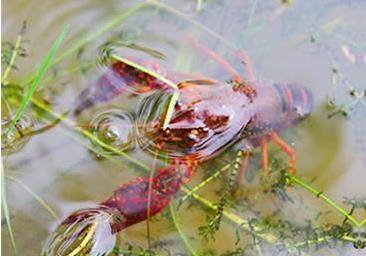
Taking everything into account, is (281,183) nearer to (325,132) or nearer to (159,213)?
(325,132)

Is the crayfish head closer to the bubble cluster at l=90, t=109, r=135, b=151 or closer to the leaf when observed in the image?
the bubble cluster at l=90, t=109, r=135, b=151

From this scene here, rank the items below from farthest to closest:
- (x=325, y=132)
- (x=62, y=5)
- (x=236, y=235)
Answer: (x=62, y=5), (x=325, y=132), (x=236, y=235)

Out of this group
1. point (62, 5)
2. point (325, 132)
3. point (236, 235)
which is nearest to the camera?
point (236, 235)

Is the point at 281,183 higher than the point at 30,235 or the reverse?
higher

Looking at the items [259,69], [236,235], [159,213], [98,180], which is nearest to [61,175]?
[98,180]

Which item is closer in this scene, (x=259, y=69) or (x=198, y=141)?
(x=198, y=141)

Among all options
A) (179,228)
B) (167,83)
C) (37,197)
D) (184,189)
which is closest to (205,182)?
(184,189)

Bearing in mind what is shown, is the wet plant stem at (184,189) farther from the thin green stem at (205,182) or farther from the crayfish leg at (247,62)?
the crayfish leg at (247,62)

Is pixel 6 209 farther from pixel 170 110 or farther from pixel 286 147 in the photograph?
pixel 286 147
